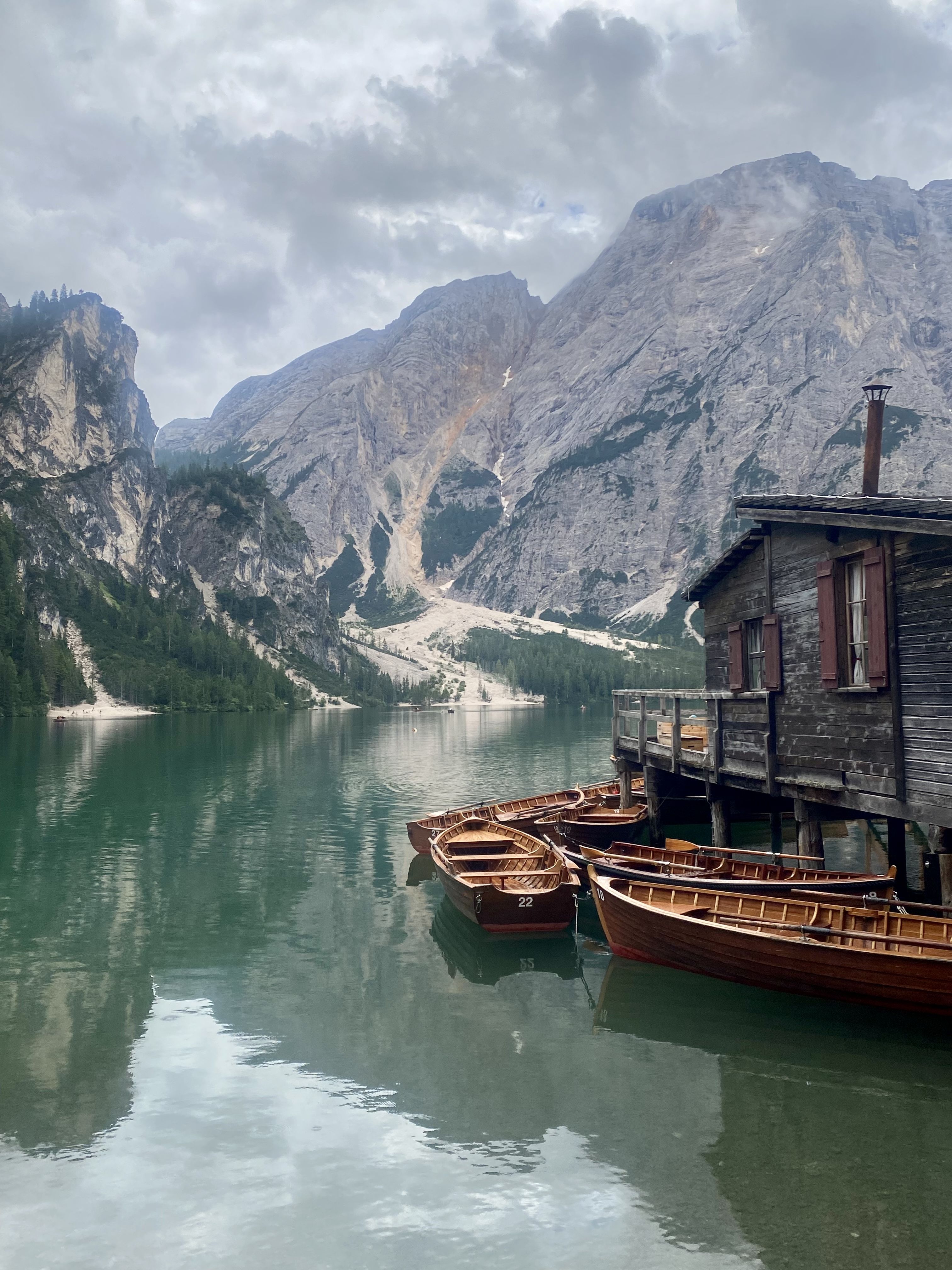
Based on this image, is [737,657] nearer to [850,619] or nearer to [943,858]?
[850,619]

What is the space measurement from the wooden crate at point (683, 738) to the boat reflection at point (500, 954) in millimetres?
10964

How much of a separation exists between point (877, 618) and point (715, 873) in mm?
8319

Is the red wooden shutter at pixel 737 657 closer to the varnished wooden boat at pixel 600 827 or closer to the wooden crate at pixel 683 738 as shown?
the wooden crate at pixel 683 738

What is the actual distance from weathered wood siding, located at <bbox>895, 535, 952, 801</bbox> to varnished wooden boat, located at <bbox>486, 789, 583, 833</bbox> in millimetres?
17838

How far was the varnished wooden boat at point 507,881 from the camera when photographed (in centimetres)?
2494

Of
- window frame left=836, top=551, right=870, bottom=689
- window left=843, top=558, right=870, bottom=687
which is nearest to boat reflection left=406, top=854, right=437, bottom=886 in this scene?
window frame left=836, top=551, right=870, bottom=689

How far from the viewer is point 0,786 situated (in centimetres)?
6347

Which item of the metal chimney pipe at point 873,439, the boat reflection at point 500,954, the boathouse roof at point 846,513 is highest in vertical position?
the metal chimney pipe at point 873,439

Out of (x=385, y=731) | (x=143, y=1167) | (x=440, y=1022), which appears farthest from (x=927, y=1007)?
(x=385, y=731)

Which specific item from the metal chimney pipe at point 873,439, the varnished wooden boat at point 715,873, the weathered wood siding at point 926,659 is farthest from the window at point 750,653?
the weathered wood siding at point 926,659

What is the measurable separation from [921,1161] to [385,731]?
13757 cm

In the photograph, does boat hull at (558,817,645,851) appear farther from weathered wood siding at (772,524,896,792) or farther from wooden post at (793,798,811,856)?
weathered wood siding at (772,524,896,792)

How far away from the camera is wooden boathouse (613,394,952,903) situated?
62.1 feet

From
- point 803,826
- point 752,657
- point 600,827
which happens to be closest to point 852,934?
point 803,826
